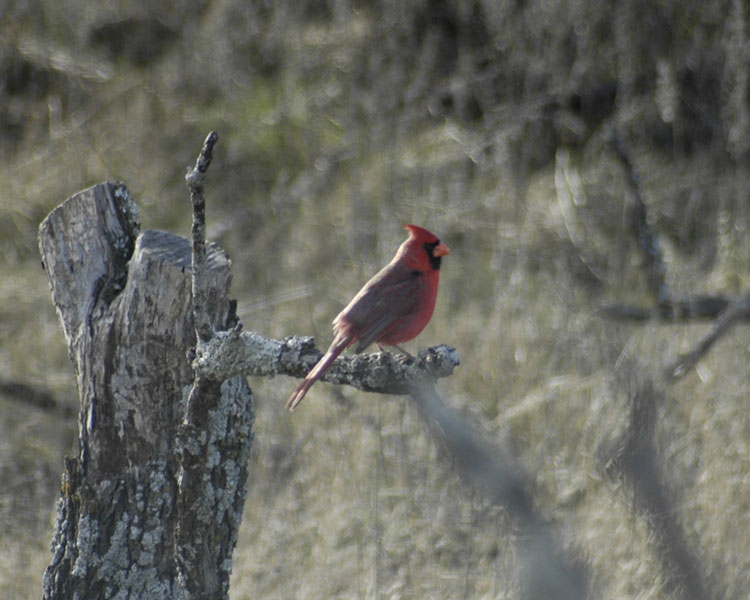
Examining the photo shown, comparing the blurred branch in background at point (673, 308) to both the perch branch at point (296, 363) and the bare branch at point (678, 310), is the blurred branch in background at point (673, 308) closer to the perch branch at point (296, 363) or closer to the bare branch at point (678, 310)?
the bare branch at point (678, 310)

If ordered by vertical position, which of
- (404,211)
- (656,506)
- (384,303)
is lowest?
(656,506)

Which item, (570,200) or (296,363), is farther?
(570,200)

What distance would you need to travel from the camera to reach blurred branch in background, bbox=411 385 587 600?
1.73ft

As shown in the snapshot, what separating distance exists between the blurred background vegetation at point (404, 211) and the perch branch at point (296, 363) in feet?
→ 3.56

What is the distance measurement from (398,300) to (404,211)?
2.28 meters

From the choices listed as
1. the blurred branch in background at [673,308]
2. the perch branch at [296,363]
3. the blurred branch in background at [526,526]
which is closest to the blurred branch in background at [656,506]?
the blurred branch in background at [526,526]

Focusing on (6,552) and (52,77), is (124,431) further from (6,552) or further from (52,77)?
(52,77)

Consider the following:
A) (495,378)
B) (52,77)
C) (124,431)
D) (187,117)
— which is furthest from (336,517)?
(52,77)

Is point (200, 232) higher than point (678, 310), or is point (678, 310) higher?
point (678, 310)

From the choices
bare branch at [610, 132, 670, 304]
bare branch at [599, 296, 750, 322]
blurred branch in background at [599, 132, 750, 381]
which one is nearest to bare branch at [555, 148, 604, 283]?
bare branch at [610, 132, 670, 304]

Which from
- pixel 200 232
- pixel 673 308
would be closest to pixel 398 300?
pixel 200 232

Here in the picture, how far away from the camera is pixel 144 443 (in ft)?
5.63

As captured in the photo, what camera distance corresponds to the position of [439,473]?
3.22 metres

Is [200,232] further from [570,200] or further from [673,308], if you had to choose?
[570,200]
